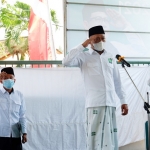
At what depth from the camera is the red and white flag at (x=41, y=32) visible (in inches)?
209

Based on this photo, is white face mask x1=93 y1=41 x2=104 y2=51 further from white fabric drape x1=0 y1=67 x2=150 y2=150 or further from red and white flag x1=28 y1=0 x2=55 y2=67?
red and white flag x1=28 y1=0 x2=55 y2=67

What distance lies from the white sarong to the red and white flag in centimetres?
273

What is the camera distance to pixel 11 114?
9.35 ft

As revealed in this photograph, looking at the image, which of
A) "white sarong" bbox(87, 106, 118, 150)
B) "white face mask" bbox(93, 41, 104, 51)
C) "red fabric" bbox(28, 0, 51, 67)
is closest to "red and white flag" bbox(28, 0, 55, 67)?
"red fabric" bbox(28, 0, 51, 67)

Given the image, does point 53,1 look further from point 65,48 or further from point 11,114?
point 11,114

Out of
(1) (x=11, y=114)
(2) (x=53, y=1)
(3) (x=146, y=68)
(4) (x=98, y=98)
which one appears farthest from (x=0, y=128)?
(2) (x=53, y=1)

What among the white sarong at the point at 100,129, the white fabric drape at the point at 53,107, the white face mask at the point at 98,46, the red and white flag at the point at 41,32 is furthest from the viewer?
the red and white flag at the point at 41,32

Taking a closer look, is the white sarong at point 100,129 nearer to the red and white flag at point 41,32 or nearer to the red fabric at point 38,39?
the red fabric at point 38,39

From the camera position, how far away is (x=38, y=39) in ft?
17.8

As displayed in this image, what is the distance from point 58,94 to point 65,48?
4.33ft

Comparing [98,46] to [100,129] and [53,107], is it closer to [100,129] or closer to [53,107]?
[100,129]

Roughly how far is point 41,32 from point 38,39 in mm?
274

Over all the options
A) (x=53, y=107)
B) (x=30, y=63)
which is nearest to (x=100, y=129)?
(x=53, y=107)

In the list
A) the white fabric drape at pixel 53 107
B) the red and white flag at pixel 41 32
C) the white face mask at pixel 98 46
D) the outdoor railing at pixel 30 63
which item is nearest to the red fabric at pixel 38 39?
the red and white flag at pixel 41 32
